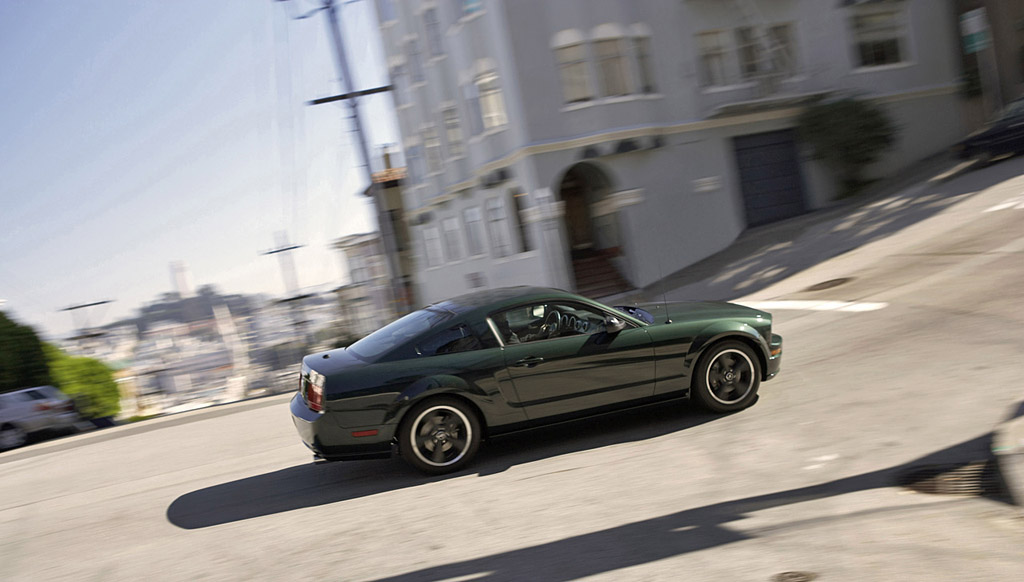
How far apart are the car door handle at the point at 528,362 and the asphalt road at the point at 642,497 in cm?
78

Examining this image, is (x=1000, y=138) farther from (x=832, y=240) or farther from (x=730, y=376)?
(x=730, y=376)

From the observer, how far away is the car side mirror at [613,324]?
6.75 metres

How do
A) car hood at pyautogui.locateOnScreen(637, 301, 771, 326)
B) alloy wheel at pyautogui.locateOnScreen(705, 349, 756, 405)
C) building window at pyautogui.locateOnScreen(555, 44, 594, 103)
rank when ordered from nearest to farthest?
alloy wheel at pyautogui.locateOnScreen(705, 349, 756, 405)
car hood at pyautogui.locateOnScreen(637, 301, 771, 326)
building window at pyautogui.locateOnScreen(555, 44, 594, 103)

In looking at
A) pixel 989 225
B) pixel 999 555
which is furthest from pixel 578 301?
pixel 989 225

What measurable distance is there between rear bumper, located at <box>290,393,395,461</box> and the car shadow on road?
1.06 feet

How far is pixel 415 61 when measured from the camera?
30.5m

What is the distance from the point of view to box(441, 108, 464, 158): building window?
89.2 ft

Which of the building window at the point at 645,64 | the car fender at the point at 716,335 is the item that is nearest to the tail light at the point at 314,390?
the car fender at the point at 716,335

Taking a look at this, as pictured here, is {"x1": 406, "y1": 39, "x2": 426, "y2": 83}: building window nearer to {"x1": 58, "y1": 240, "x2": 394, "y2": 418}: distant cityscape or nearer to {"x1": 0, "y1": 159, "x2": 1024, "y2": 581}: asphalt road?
{"x1": 58, "y1": 240, "x2": 394, "y2": 418}: distant cityscape

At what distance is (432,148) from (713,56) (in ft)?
37.1

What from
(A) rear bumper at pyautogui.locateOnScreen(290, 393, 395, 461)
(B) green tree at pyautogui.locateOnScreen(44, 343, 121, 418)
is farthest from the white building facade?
(A) rear bumper at pyautogui.locateOnScreen(290, 393, 395, 461)

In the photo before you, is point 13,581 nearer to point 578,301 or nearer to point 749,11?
point 578,301

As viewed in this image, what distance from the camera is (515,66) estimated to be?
70.6 ft

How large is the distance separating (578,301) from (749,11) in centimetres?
1963
